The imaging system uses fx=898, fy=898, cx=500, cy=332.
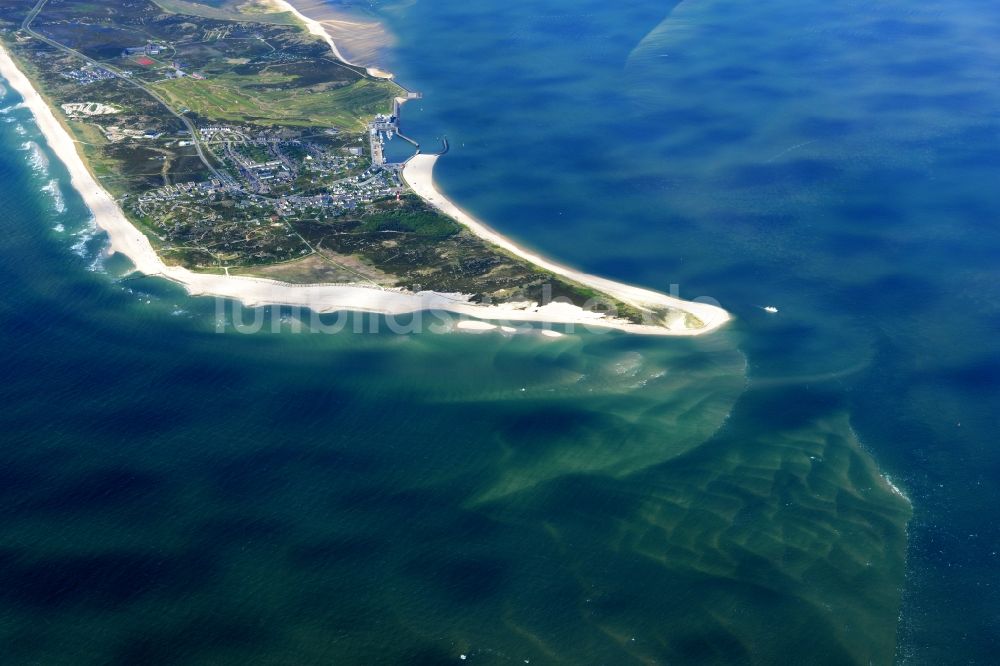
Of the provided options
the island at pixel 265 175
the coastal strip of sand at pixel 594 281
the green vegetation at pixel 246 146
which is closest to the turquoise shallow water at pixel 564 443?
the coastal strip of sand at pixel 594 281

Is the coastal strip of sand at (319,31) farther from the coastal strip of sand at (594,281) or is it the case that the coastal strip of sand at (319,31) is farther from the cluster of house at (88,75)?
the coastal strip of sand at (594,281)

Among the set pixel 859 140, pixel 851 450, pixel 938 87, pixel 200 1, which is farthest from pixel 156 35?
pixel 851 450

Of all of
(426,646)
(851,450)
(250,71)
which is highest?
(250,71)

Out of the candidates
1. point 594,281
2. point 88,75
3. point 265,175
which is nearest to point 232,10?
point 88,75

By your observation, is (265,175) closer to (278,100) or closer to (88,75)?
(278,100)

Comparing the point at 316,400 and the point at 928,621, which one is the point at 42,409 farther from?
the point at 928,621

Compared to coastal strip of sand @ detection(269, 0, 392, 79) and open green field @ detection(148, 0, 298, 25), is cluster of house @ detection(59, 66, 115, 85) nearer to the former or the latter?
open green field @ detection(148, 0, 298, 25)

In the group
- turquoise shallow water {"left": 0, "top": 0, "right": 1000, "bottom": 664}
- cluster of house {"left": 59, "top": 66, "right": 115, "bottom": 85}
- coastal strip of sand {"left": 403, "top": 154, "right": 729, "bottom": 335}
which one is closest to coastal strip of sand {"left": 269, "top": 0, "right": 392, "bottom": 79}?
turquoise shallow water {"left": 0, "top": 0, "right": 1000, "bottom": 664}
